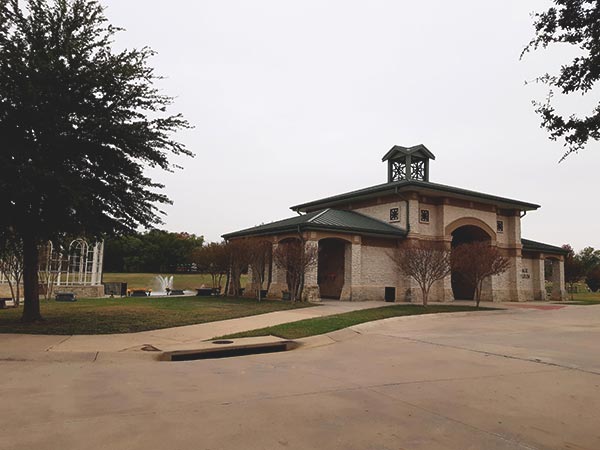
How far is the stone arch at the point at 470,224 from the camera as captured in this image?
87.4ft

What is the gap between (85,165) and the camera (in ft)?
40.9

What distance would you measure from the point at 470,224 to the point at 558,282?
35.2 feet

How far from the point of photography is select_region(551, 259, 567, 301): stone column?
3212 centimetres

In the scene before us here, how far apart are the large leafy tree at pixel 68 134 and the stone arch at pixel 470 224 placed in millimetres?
18344

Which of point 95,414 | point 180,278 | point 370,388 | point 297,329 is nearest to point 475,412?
point 370,388

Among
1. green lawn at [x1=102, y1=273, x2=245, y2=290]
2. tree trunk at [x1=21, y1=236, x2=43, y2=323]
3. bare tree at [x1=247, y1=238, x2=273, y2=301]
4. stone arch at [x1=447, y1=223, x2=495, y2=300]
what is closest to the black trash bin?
stone arch at [x1=447, y1=223, x2=495, y2=300]

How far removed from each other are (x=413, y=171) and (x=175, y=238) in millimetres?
42565

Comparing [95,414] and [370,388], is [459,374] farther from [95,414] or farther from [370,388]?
[95,414]

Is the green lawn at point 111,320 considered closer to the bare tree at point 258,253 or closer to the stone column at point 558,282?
the bare tree at point 258,253

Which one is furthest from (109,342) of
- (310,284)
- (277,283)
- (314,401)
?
(277,283)

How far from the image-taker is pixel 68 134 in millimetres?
11703

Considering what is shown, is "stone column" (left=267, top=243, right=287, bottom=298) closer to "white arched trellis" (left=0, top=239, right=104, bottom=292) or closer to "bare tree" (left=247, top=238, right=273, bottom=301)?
"bare tree" (left=247, top=238, right=273, bottom=301)

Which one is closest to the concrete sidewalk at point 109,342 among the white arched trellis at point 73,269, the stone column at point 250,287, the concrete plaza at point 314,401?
the concrete plaza at point 314,401

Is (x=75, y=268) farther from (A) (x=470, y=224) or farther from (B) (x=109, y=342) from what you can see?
(A) (x=470, y=224)
